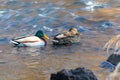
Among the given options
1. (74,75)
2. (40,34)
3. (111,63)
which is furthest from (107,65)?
(40,34)

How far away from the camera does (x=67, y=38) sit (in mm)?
14102

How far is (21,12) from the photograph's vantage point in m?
18.3

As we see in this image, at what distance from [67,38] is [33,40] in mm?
1275

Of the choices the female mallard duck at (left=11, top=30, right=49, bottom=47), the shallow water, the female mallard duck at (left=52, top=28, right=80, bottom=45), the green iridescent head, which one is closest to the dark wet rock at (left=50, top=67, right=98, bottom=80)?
the shallow water

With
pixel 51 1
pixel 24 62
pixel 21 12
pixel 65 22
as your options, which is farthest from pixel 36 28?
pixel 24 62

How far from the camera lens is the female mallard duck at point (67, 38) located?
543 inches

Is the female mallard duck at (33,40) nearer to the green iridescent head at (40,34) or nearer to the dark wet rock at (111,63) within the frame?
the green iridescent head at (40,34)

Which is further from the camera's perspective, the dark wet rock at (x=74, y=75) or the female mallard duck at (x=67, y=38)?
the female mallard duck at (x=67, y=38)

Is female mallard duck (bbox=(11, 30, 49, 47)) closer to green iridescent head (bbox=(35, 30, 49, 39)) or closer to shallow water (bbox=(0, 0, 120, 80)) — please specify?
green iridescent head (bbox=(35, 30, 49, 39))

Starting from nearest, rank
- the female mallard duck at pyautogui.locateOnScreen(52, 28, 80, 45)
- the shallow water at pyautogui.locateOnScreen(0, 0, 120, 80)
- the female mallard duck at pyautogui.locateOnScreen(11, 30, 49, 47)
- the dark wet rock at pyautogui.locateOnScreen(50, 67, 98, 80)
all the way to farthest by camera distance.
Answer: the dark wet rock at pyautogui.locateOnScreen(50, 67, 98, 80), the shallow water at pyautogui.locateOnScreen(0, 0, 120, 80), the female mallard duck at pyautogui.locateOnScreen(52, 28, 80, 45), the female mallard duck at pyautogui.locateOnScreen(11, 30, 49, 47)

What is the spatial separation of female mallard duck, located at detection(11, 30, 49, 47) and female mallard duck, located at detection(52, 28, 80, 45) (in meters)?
0.45

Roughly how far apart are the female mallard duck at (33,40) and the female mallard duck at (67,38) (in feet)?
1.47

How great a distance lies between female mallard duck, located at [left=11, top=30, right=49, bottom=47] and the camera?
14.1 meters

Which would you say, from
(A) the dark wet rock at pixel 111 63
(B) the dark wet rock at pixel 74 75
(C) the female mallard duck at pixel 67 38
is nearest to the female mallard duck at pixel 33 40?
(C) the female mallard duck at pixel 67 38
